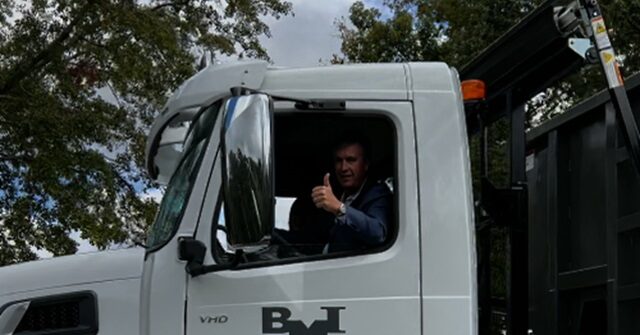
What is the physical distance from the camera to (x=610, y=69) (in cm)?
365

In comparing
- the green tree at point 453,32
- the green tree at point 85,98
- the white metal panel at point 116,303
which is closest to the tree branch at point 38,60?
the green tree at point 85,98

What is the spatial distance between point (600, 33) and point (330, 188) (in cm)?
125

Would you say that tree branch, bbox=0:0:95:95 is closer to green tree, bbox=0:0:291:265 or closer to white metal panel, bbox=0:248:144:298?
green tree, bbox=0:0:291:265

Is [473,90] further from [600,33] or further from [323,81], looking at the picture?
[323,81]

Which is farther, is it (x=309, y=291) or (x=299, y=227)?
(x=299, y=227)

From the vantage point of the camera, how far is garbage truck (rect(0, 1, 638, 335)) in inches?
138

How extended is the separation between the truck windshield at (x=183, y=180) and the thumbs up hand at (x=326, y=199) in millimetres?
481

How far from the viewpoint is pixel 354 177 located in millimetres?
3842

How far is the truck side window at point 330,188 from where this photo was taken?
362 cm

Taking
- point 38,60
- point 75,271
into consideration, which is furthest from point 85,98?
point 75,271

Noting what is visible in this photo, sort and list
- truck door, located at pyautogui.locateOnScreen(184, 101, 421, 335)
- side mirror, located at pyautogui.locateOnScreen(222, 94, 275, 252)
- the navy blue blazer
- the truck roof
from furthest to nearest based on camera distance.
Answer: the truck roof < the navy blue blazer < truck door, located at pyautogui.locateOnScreen(184, 101, 421, 335) < side mirror, located at pyautogui.locateOnScreen(222, 94, 275, 252)

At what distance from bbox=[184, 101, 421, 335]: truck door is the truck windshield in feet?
0.36

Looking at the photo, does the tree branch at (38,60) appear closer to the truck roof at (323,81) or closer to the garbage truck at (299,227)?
the garbage truck at (299,227)

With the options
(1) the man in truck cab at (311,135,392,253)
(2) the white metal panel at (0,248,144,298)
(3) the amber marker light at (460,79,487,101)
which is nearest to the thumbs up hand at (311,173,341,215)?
(1) the man in truck cab at (311,135,392,253)
